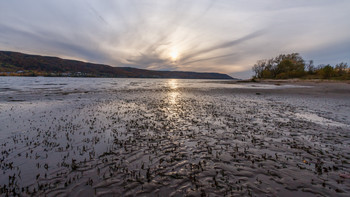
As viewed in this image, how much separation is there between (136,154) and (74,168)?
2.94 metres

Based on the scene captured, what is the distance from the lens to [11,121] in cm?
1386

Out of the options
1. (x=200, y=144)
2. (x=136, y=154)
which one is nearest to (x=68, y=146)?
(x=136, y=154)

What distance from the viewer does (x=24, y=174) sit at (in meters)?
6.29

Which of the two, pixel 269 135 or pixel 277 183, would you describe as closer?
pixel 277 183

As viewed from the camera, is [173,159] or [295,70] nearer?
[173,159]

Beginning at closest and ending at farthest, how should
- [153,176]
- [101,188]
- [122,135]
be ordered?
[101,188]
[153,176]
[122,135]

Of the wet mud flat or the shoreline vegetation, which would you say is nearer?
Result: the wet mud flat

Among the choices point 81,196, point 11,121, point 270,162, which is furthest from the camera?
point 11,121

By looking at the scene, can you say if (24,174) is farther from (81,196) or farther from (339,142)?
(339,142)

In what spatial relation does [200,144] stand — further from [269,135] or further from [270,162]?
[269,135]

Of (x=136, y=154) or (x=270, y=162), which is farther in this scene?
(x=136, y=154)

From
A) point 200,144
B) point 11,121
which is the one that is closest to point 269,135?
point 200,144

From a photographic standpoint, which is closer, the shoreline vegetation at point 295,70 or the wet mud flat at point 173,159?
the wet mud flat at point 173,159

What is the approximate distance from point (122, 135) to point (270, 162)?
9.75 meters
